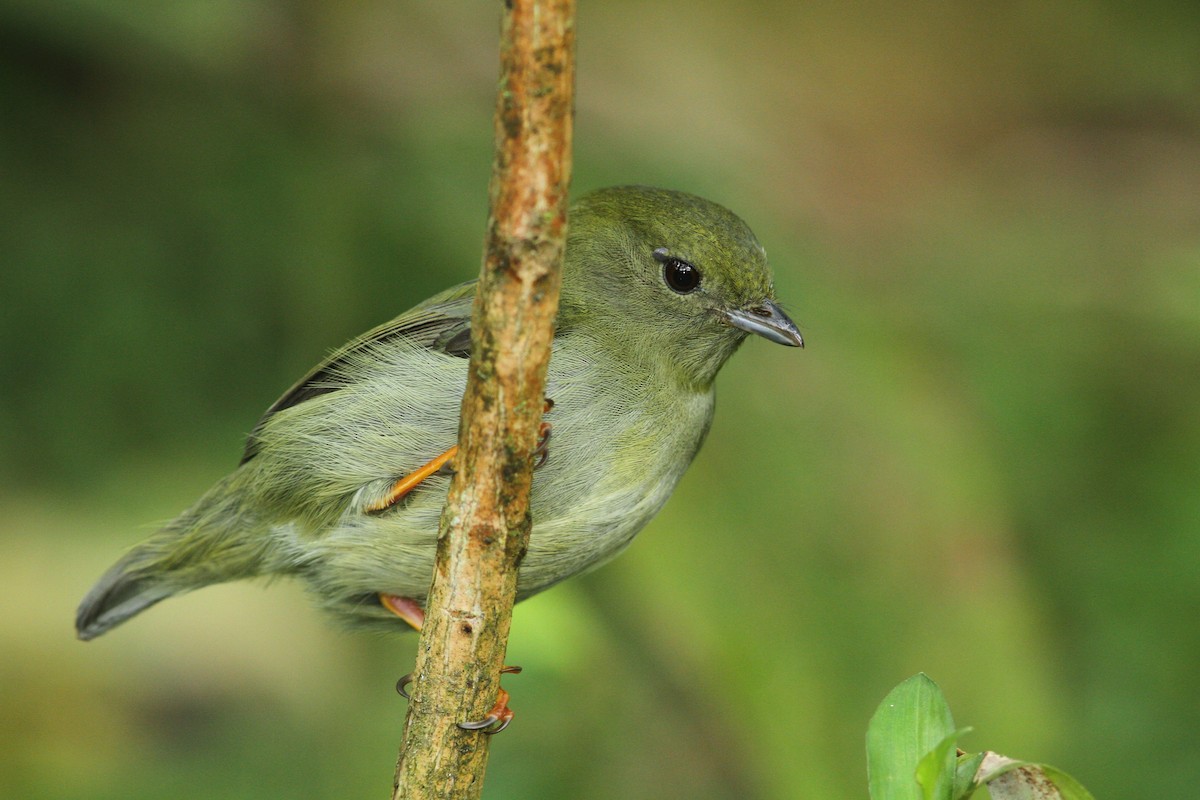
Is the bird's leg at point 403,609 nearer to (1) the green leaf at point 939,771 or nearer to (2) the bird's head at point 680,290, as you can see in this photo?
(2) the bird's head at point 680,290

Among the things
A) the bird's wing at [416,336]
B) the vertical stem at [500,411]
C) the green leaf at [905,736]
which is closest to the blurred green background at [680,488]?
the bird's wing at [416,336]

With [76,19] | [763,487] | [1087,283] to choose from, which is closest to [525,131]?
[763,487]

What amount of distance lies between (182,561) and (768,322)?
1.81 m

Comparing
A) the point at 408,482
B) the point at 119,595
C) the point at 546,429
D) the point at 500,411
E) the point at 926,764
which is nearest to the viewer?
the point at 926,764

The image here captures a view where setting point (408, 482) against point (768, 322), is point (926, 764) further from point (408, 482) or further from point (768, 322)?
point (768, 322)

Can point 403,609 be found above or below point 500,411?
below

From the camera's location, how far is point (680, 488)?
385 cm

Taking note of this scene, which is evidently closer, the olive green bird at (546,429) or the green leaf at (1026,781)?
the green leaf at (1026,781)

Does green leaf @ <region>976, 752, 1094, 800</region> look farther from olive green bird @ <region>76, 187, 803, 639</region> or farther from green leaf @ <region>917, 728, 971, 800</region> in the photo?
olive green bird @ <region>76, 187, 803, 639</region>

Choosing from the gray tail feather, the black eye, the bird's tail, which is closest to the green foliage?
the black eye

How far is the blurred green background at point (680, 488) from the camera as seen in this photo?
3.67 meters

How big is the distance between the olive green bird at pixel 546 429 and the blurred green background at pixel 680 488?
492 millimetres

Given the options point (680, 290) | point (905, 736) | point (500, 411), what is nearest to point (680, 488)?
point (680, 290)

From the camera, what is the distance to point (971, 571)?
3.78 m
